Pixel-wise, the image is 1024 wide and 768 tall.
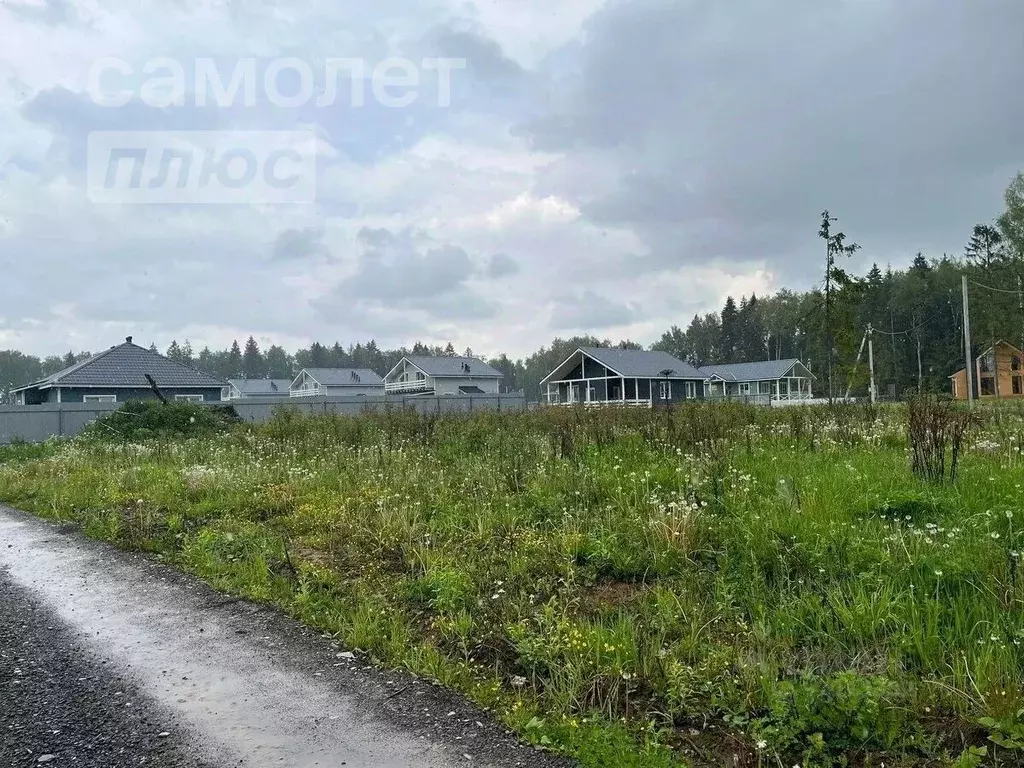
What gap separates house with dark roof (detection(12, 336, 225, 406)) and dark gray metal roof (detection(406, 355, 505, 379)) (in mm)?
25142

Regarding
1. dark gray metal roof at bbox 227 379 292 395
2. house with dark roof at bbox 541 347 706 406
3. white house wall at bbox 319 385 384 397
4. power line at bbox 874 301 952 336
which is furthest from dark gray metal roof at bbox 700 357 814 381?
dark gray metal roof at bbox 227 379 292 395

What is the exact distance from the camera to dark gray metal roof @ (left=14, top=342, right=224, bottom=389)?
31.8m

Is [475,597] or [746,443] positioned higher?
[746,443]

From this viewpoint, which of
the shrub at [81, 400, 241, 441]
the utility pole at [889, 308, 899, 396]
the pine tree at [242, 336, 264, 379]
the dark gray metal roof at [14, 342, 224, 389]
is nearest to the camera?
the shrub at [81, 400, 241, 441]

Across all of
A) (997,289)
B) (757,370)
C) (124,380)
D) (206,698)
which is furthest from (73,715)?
(757,370)

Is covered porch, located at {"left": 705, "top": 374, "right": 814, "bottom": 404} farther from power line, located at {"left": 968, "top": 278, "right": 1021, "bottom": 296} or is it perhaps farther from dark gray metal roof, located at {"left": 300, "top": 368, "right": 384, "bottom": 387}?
dark gray metal roof, located at {"left": 300, "top": 368, "right": 384, "bottom": 387}

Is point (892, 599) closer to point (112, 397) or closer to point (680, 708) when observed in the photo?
point (680, 708)

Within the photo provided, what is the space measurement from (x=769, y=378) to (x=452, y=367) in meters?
28.0

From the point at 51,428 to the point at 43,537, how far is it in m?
18.2

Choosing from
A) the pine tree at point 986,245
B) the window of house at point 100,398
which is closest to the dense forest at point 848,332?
the pine tree at point 986,245

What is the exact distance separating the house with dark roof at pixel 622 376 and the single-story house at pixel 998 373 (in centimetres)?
2217

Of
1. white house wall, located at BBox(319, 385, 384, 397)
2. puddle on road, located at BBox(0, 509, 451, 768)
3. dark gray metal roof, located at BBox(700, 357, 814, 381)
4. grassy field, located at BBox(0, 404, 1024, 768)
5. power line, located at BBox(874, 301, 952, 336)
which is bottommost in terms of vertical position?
puddle on road, located at BBox(0, 509, 451, 768)

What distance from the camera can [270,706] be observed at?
324 cm

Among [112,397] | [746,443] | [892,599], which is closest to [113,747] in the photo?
[892,599]
